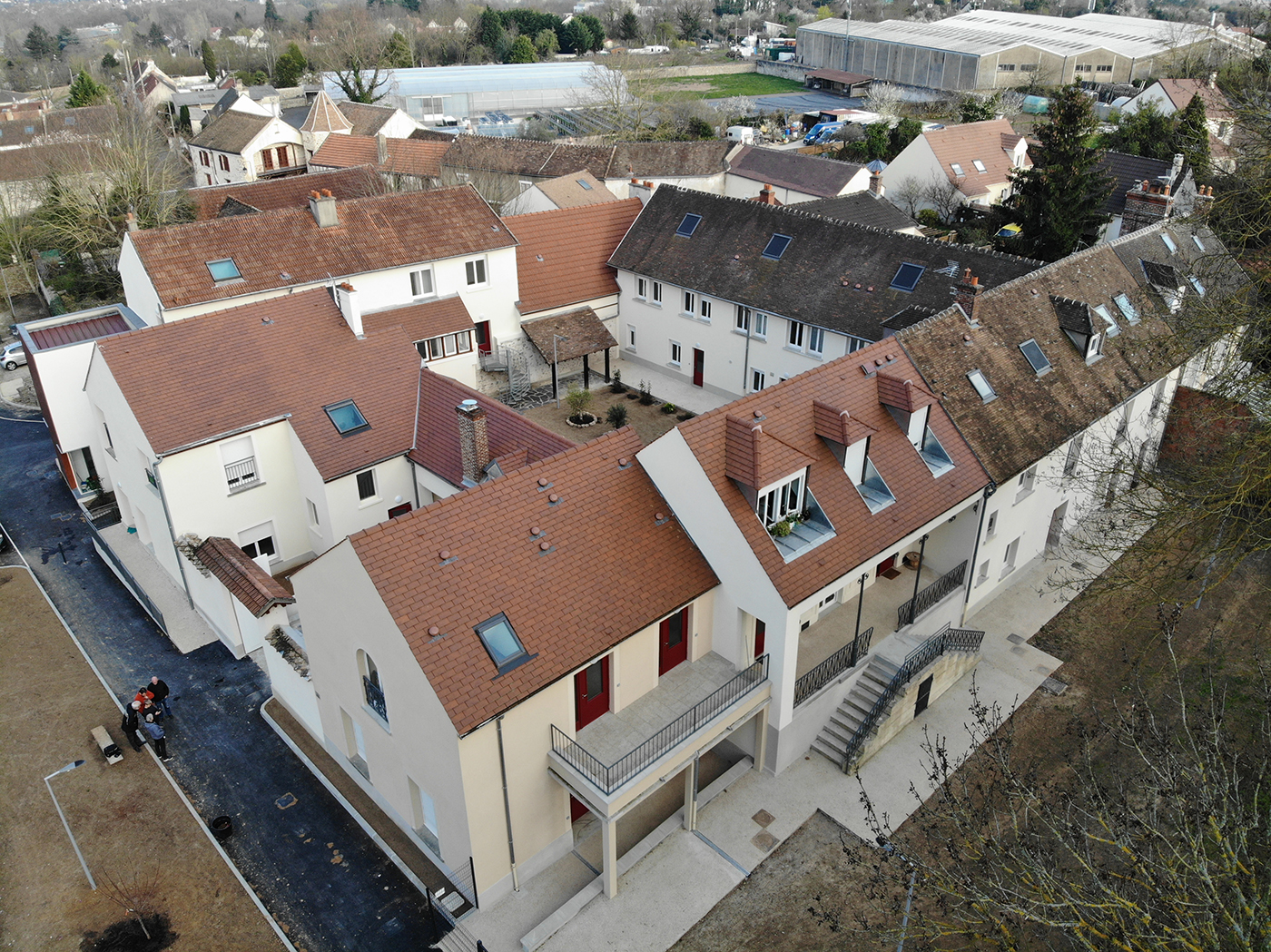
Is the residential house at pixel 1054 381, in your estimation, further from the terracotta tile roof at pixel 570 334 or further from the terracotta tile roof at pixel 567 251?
the terracotta tile roof at pixel 567 251

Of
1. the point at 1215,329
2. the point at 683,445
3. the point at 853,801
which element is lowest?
the point at 853,801

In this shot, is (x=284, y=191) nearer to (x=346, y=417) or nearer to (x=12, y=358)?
(x=12, y=358)

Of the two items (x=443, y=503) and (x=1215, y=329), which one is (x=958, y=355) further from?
(x=443, y=503)

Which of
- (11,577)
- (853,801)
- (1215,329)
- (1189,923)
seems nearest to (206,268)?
(11,577)

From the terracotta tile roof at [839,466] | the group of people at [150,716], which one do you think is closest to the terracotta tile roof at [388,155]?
the group of people at [150,716]

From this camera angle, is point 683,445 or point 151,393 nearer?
point 683,445

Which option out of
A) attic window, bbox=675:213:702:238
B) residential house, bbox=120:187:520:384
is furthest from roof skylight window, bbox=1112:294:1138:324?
residential house, bbox=120:187:520:384

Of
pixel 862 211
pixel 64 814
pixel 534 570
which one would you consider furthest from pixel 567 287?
pixel 64 814
